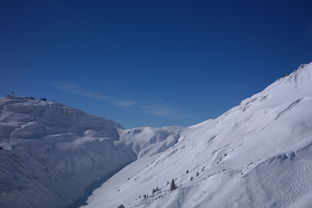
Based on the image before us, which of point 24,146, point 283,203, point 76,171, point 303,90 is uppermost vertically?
point 24,146

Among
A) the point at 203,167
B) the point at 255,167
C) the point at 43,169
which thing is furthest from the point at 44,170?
the point at 255,167

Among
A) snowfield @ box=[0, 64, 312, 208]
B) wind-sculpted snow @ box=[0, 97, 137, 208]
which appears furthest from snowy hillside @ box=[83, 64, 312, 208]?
wind-sculpted snow @ box=[0, 97, 137, 208]

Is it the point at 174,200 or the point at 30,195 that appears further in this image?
the point at 30,195

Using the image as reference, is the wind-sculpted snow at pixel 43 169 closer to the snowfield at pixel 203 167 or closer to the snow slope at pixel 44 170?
the snow slope at pixel 44 170

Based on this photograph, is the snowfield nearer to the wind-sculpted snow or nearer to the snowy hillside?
the snowy hillside

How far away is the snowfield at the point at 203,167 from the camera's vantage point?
60.1 m

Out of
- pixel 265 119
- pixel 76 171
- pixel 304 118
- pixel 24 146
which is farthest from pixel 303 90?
pixel 24 146

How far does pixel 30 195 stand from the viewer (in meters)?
132

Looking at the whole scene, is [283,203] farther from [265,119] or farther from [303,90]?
[303,90]

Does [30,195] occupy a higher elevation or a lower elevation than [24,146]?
lower

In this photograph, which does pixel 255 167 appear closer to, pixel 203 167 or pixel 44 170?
pixel 203 167

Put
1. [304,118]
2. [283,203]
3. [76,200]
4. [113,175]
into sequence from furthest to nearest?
[113,175], [76,200], [304,118], [283,203]

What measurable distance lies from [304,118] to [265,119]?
73.4ft

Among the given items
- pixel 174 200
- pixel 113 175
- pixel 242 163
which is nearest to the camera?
pixel 174 200
